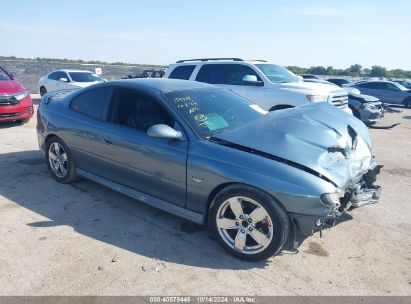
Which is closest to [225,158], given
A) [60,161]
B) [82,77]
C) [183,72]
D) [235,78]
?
[60,161]

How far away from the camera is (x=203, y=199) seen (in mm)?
3520

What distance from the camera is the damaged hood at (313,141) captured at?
3299 millimetres

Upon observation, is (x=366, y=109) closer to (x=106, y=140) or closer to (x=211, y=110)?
(x=211, y=110)

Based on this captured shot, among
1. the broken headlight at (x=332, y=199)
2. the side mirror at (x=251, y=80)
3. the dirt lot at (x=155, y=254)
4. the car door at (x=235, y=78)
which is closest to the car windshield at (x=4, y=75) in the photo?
the car door at (x=235, y=78)

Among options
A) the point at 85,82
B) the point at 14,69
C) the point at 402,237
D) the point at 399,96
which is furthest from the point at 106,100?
the point at 14,69

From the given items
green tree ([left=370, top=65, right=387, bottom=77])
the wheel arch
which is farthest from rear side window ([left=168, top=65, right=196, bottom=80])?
green tree ([left=370, top=65, right=387, bottom=77])

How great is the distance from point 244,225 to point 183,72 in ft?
21.8

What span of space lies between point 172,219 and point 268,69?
5.96 m

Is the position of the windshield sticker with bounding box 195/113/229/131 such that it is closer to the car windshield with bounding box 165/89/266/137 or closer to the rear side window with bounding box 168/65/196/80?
the car windshield with bounding box 165/89/266/137

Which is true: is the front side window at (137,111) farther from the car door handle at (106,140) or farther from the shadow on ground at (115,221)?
the shadow on ground at (115,221)

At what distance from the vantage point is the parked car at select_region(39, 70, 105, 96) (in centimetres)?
1350

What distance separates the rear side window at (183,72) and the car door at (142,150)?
4.98 metres

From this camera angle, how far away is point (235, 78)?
8867mm

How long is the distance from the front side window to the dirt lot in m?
1.08
